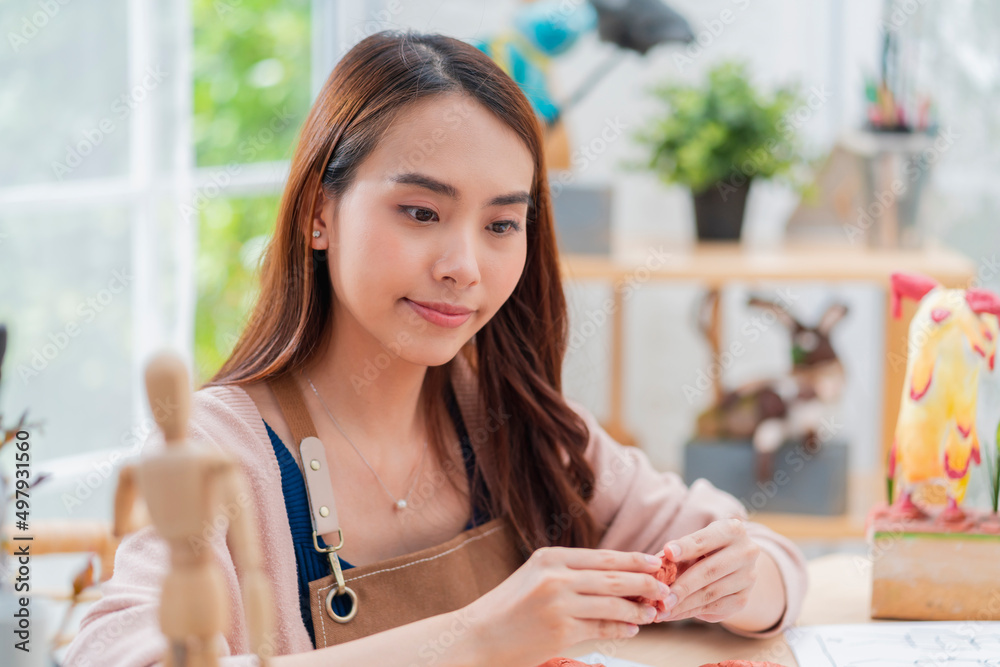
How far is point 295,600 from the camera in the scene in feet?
2.72

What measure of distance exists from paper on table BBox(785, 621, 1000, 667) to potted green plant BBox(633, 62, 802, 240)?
1151 mm

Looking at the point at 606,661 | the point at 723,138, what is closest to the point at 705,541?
the point at 606,661

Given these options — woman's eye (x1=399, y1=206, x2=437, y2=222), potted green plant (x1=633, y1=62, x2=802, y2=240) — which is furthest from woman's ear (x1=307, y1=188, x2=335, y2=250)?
potted green plant (x1=633, y1=62, x2=802, y2=240)

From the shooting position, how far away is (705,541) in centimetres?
82

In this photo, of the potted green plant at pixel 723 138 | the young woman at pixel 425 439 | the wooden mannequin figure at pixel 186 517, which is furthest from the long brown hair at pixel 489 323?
the potted green plant at pixel 723 138

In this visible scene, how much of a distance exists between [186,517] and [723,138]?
1618mm

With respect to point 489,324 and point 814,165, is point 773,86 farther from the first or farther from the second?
point 489,324

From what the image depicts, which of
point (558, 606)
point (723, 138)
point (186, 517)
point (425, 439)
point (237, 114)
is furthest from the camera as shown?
point (237, 114)

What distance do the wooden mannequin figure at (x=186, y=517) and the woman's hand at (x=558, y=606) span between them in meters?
0.25

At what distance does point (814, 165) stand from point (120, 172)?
145 centimetres

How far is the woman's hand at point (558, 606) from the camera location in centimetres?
68

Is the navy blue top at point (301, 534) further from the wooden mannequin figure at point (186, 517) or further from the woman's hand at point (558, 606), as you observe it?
the wooden mannequin figure at point (186, 517)

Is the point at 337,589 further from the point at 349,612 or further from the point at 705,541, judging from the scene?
the point at 705,541

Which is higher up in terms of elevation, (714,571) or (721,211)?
(721,211)
